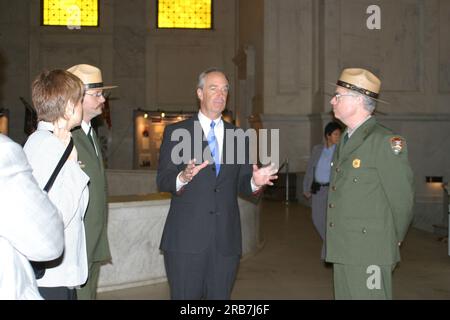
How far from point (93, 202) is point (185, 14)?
73.2 ft

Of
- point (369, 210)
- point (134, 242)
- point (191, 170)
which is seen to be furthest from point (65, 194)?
point (134, 242)

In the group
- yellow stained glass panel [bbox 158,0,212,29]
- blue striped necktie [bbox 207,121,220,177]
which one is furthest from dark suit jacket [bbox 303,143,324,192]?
yellow stained glass panel [bbox 158,0,212,29]

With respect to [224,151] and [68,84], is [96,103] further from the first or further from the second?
[68,84]

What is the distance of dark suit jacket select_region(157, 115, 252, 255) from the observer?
407cm

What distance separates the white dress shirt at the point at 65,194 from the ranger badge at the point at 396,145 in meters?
2.00

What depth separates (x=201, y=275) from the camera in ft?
13.4

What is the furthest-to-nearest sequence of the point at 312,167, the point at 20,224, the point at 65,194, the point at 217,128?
the point at 312,167 < the point at 217,128 < the point at 65,194 < the point at 20,224

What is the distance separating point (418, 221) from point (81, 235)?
12347mm

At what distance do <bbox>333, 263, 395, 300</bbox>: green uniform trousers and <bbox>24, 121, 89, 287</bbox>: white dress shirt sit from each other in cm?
180

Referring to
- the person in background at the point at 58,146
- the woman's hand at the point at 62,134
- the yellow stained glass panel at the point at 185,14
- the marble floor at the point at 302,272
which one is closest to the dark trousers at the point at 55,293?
the person in background at the point at 58,146

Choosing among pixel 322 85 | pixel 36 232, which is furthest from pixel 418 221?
pixel 36 232

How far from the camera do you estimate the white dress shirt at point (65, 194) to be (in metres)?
2.87

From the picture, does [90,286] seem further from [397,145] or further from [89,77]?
[397,145]

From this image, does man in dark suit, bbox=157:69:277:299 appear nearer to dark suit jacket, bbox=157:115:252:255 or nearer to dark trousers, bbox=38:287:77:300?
dark suit jacket, bbox=157:115:252:255
